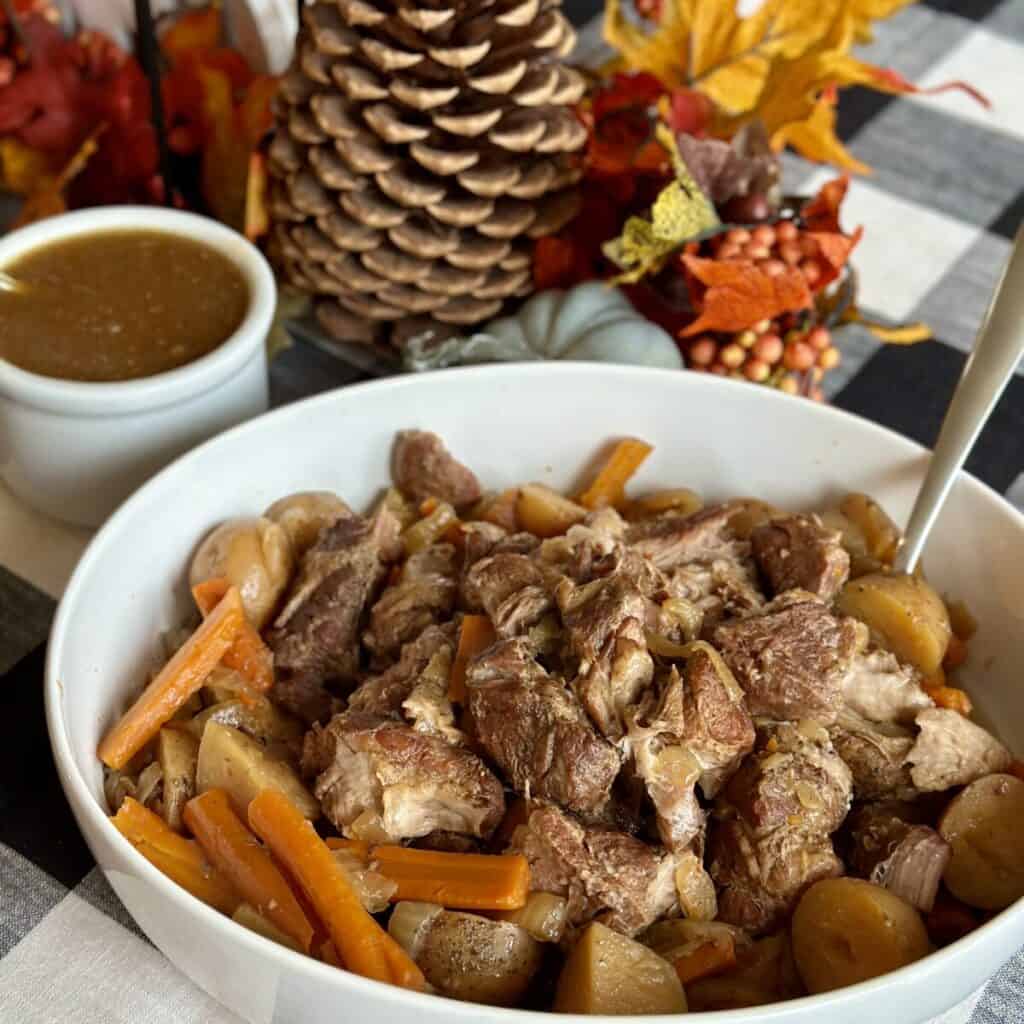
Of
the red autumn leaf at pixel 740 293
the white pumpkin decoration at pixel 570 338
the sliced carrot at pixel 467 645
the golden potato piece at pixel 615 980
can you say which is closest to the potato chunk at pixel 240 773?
the sliced carrot at pixel 467 645

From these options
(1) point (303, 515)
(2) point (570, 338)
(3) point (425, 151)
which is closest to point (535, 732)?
(1) point (303, 515)

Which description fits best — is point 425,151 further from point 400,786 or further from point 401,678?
point 400,786

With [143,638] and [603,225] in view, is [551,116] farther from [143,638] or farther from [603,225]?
[143,638]

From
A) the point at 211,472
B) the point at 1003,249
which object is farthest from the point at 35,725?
the point at 1003,249

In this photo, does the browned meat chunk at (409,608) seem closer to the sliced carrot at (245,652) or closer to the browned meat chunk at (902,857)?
the sliced carrot at (245,652)

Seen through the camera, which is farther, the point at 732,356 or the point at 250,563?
the point at 732,356

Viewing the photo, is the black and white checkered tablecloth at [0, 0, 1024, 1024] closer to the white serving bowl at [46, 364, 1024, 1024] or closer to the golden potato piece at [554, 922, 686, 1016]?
the white serving bowl at [46, 364, 1024, 1024]
